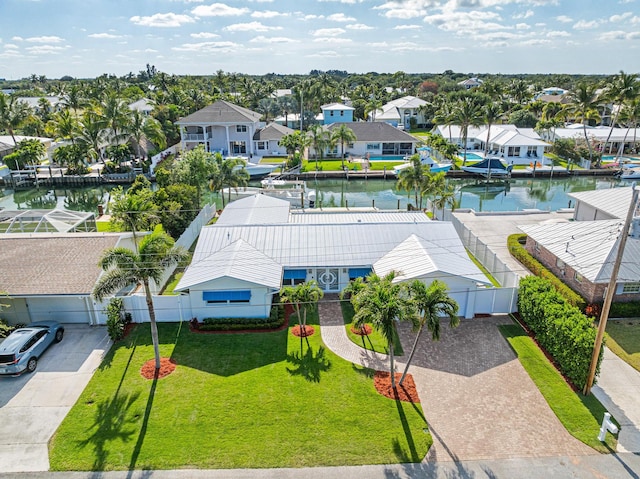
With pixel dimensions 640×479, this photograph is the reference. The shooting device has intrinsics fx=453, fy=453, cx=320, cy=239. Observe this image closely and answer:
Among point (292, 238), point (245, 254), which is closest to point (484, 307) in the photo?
point (292, 238)

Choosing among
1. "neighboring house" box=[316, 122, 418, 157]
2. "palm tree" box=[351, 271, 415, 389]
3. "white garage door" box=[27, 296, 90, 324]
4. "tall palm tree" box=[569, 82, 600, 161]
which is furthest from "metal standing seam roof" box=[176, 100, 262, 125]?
"palm tree" box=[351, 271, 415, 389]

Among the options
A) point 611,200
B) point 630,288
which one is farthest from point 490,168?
point 630,288

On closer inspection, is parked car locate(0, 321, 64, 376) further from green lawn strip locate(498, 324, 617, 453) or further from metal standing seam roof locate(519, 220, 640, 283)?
metal standing seam roof locate(519, 220, 640, 283)

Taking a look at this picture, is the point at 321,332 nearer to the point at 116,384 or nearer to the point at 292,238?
the point at 292,238

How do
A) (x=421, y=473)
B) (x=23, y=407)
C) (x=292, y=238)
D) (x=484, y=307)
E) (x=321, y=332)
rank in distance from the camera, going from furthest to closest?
1. (x=292, y=238)
2. (x=484, y=307)
3. (x=321, y=332)
4. (x=23, y=407)
5. (x=421, y=473)

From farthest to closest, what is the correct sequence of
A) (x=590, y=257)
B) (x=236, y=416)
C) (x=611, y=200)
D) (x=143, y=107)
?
1. (x=143, y=107)
2. (x=611, y=200)
3. (x=590, y=257)
4. (x=236, y=416)

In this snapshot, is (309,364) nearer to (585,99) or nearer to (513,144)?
(513,144)

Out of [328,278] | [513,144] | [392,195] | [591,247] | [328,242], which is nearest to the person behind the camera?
[591,247]
